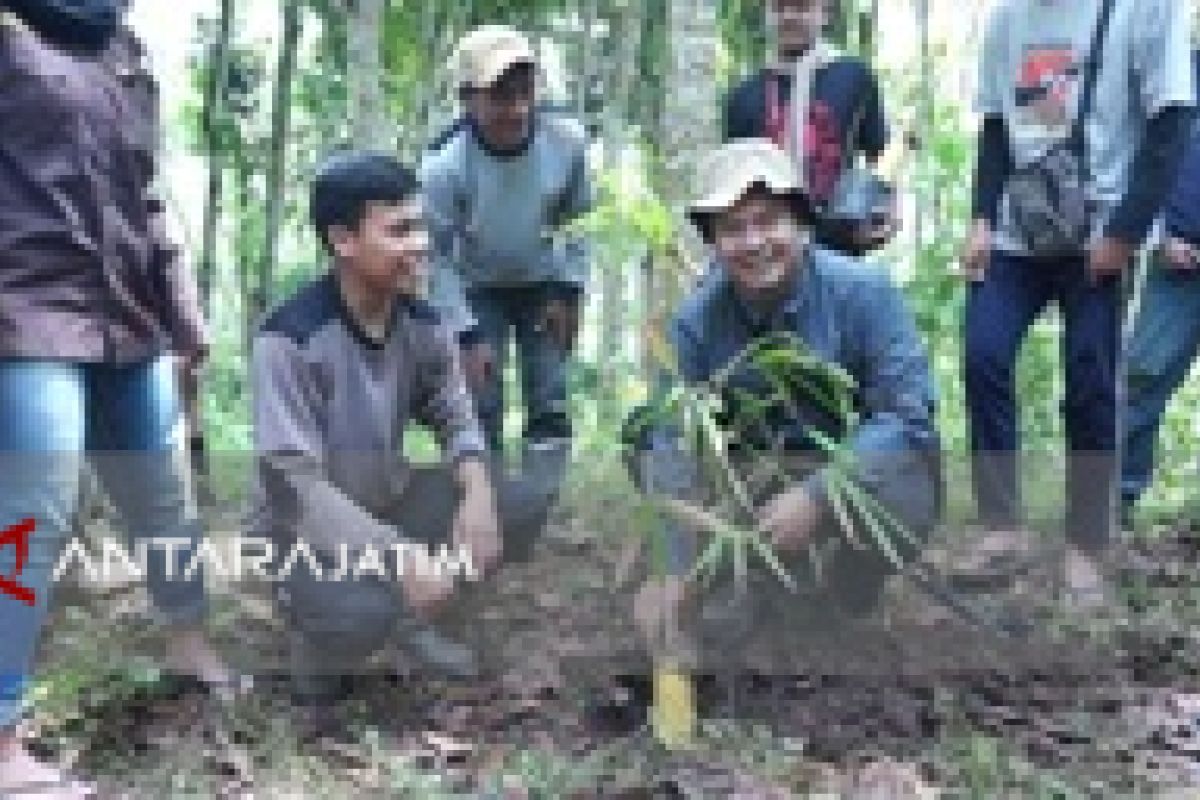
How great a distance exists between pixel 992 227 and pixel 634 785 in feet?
6.72

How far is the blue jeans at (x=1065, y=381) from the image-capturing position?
3.91m

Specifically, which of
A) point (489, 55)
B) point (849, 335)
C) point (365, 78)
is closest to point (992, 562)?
point (849, 335)

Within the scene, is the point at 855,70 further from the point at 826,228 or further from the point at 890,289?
the point at 890,289

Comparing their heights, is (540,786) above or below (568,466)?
below

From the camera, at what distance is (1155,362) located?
430cm

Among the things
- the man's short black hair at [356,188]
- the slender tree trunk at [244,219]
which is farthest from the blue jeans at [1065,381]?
the slender tree trunk at [244,219]

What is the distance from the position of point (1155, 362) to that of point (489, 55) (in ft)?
6.94

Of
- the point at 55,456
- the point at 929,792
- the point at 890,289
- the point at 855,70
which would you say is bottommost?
the point at 929,792

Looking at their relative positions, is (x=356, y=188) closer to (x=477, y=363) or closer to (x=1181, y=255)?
(x=477, y=363)

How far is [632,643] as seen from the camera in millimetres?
3605

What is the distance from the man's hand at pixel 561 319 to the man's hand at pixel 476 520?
1229mm

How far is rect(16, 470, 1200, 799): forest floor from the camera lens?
2.90 metres

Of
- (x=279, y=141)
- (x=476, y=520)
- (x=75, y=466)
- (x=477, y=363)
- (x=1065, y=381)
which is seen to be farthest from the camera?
(x=279, y=141)

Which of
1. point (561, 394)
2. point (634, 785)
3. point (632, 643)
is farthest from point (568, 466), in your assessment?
point (634, 785)
